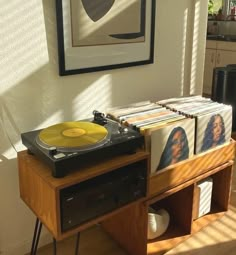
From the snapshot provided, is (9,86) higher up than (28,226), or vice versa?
(9,86)

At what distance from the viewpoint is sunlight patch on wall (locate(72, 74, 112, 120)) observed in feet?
5.91

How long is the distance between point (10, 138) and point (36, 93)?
24cm

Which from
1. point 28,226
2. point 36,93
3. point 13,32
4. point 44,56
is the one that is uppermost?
point 13,32

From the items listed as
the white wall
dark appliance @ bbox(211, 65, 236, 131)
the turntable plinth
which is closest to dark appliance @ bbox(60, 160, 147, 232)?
the turntable plinth

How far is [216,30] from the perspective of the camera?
4.86m

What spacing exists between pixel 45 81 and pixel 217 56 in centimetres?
329

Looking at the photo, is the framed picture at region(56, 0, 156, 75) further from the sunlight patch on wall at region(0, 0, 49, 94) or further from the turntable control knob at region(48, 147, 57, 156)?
the turntable control knob at region(48, 147, 57, 156)

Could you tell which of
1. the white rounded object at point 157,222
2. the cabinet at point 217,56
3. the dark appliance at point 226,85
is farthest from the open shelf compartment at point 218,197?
the cabinet at point 217,56

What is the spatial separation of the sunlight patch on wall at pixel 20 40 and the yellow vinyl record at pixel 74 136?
1.01ft

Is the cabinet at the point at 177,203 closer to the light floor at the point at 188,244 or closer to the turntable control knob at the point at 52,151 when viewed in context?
the light floor at the point at 188,244

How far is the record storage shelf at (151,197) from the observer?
1299mm

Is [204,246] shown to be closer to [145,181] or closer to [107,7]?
[145,181]

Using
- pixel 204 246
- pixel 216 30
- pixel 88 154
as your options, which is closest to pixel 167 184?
pixel 204 246

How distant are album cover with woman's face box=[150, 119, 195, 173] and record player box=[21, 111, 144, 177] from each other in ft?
0.49
